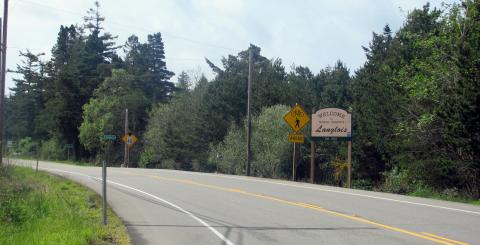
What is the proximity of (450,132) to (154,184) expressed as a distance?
12.9m

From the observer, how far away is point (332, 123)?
28.3m

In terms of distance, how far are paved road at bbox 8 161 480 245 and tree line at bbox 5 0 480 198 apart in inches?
249

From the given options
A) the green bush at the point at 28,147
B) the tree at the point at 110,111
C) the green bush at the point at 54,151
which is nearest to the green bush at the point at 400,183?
the tree at the point at 110,111

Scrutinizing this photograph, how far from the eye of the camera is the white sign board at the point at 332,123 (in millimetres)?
27797

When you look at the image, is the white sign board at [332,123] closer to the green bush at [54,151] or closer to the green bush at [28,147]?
the green bush at [54,151]

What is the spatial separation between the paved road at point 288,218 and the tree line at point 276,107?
6331 mm

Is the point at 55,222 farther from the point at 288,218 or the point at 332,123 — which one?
the point at 332,123

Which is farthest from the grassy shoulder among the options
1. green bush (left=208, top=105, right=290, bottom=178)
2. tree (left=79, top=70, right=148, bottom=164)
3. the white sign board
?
tree (left=79, top=70, right=148, bottom=164)

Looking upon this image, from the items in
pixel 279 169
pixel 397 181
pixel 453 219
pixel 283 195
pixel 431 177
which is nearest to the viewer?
pixel 453 219

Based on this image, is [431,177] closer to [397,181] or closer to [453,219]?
[397,181]

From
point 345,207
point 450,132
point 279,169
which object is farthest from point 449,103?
point 279,169

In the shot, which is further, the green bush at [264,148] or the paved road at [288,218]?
the green bush at [264,148]

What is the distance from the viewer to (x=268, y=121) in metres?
46.4

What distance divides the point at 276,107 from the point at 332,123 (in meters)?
19.8
